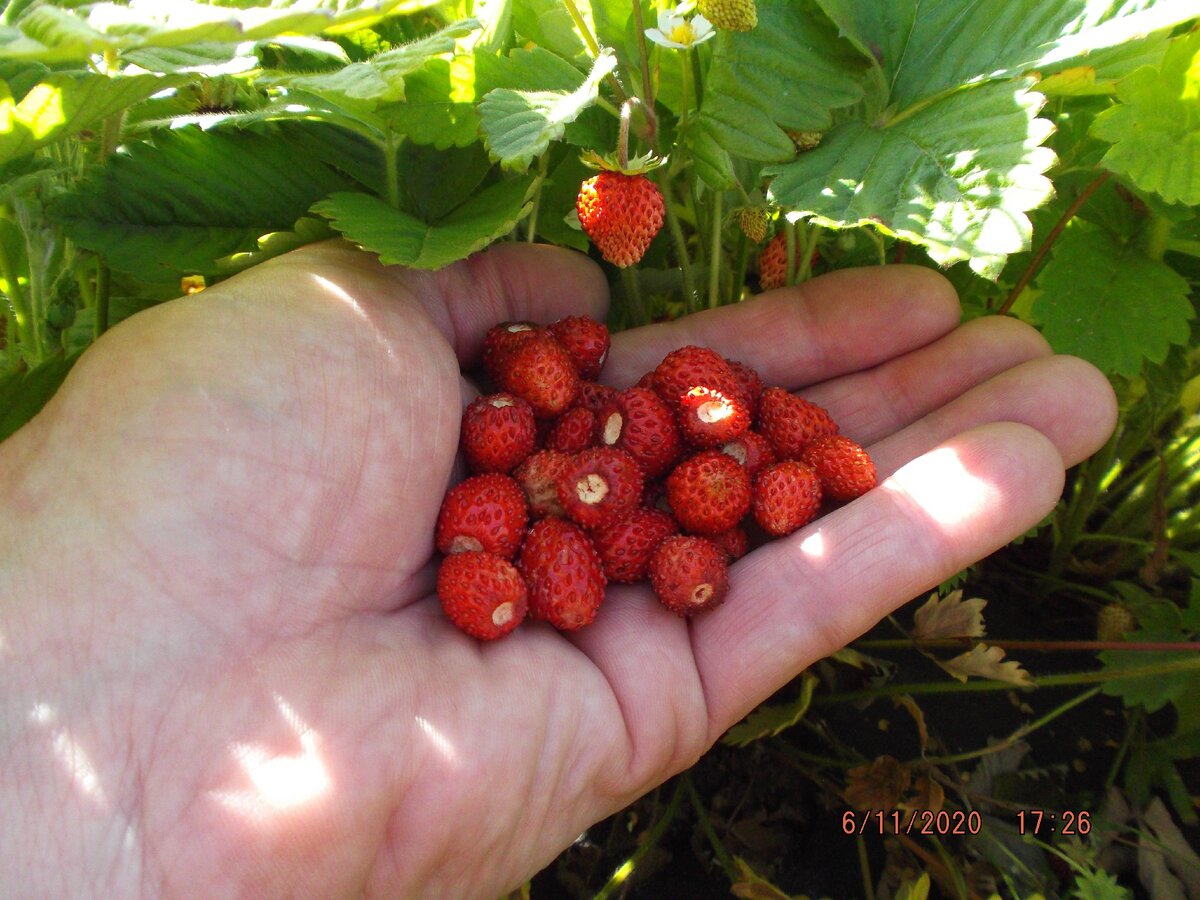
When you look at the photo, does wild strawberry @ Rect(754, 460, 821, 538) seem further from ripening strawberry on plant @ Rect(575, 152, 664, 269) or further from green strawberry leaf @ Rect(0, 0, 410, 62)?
green strawberry leaf @ Rect(0, 0, 410, 62)

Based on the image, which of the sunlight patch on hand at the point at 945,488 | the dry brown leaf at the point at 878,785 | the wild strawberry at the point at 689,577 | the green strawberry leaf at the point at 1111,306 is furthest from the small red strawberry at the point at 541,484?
the green strawberry leaf at the point at 1111,306

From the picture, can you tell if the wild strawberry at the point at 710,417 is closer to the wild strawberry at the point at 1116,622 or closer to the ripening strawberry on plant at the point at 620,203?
the ripening strawberry on plant at the point at 620,203

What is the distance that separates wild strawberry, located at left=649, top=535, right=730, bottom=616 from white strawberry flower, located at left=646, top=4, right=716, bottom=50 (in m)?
0.77

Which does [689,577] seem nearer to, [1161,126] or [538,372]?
[538,372]

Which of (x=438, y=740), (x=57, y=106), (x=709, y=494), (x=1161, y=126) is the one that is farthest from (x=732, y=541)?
(x=57, y=106)

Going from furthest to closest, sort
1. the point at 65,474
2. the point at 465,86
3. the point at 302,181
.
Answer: the point at 302,181
the point at 465,86
the point at 65,474

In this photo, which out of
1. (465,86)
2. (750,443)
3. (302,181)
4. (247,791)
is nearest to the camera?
(247,791)

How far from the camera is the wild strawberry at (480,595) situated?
1.43 metres

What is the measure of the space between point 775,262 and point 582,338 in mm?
503

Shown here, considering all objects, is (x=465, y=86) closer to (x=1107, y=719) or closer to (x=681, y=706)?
(x=681, y=706)

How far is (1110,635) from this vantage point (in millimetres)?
2102

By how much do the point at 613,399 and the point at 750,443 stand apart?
0.27 metres

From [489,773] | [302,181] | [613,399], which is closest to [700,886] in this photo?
[489,773]

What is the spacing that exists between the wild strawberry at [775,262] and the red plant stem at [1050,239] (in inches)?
17.9
